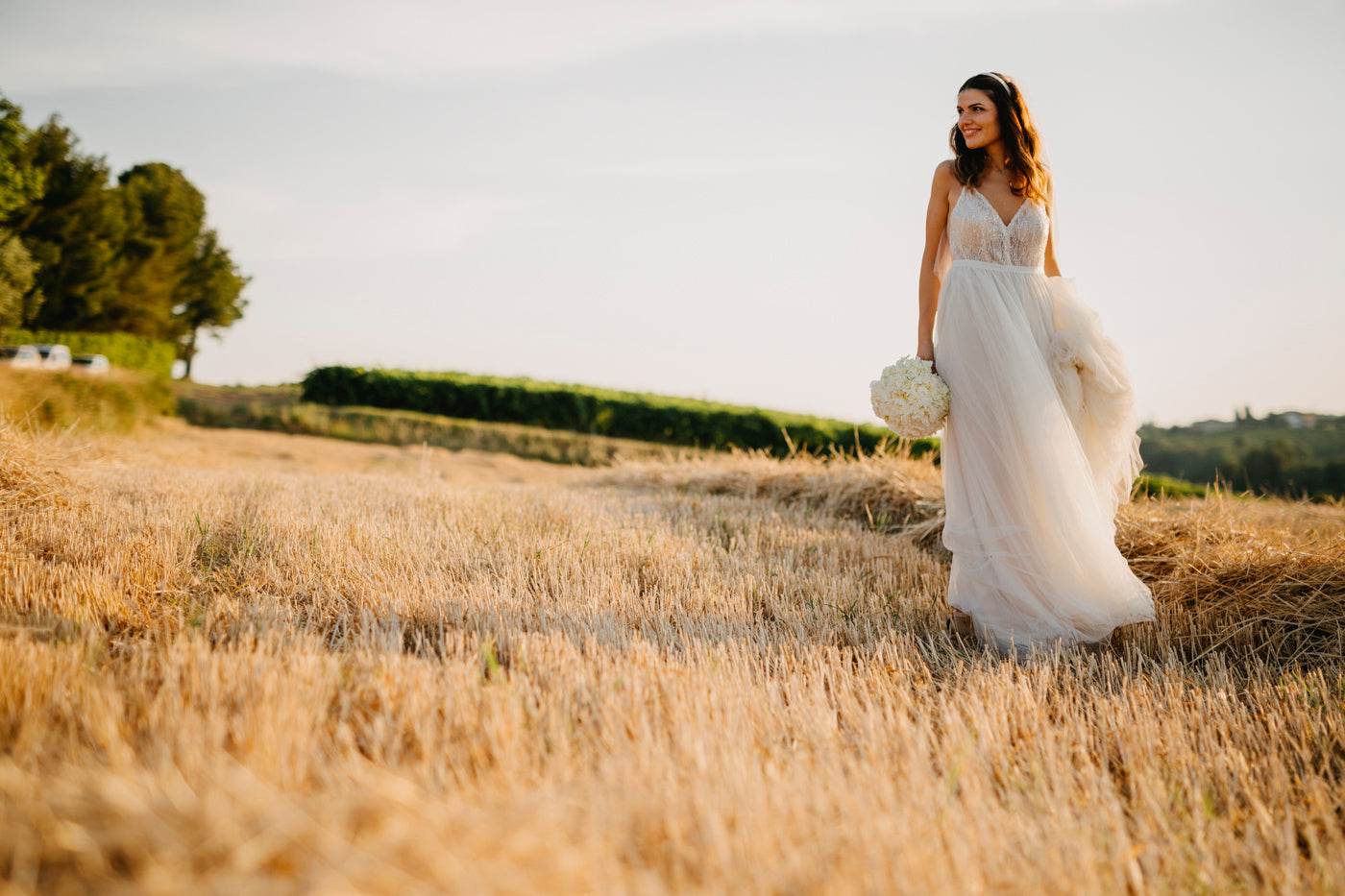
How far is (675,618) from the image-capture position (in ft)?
10.6

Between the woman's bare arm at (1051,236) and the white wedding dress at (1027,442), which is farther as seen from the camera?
the woman's bare arm at (1051,236)

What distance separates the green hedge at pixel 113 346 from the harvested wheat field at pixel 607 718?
79.3 feet

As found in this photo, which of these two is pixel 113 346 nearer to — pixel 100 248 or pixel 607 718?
pixel 100 248

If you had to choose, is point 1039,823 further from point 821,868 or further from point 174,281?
point 174,281

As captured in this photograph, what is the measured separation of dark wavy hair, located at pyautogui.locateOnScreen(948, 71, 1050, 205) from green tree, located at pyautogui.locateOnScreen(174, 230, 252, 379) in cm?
4130

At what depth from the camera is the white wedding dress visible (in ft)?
10.8

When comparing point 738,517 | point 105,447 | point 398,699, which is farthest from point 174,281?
point 398,699

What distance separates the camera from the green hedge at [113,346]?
928 inches

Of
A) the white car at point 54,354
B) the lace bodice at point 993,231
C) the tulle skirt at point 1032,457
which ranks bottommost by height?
the tulle skirt at point 1032,457

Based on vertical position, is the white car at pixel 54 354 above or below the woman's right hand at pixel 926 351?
above

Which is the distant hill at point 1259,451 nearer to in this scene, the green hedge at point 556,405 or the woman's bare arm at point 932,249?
the green hedge at point 556,405

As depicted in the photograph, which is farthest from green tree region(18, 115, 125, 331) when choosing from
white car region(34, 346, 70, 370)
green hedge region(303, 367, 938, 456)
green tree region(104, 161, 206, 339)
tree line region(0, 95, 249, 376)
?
green hedge region(303, 367, 938, 456)

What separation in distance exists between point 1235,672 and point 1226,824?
1537mm

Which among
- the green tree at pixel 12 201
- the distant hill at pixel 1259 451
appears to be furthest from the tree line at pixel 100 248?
the distant hill at pixel 1259 451
